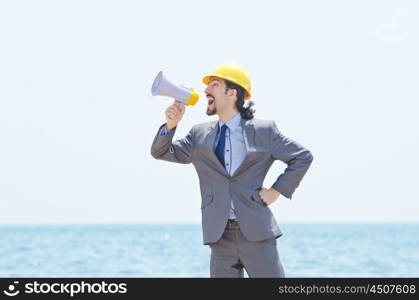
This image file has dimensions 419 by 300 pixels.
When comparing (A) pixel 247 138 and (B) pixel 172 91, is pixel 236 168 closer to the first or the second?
(A) pixel 247 138

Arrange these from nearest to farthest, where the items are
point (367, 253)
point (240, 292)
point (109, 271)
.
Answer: point (240, 292), point (109, 271), point (367, 253)

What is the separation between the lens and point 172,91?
190 inches

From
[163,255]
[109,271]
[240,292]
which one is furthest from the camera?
[163,255]

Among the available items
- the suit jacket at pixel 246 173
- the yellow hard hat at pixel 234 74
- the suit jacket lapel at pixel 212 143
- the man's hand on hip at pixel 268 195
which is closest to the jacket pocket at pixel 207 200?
the suit jacket at pixel 246 173

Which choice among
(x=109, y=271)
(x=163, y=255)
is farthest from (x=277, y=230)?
(x=163, y=255)

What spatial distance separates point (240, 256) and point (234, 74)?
0.95 metres

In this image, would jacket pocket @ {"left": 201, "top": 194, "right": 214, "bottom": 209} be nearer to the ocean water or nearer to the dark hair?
the dark hair

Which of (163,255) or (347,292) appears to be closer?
(347,292)

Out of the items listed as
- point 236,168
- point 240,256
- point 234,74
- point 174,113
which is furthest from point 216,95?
point 240,256

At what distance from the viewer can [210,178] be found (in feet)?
16.1

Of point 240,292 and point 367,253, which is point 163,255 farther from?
point 240,292

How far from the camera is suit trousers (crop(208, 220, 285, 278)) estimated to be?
15.7ft

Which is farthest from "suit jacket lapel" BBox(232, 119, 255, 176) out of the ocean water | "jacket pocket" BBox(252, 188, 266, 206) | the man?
Result: the ocean water

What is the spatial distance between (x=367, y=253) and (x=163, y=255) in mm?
5785
